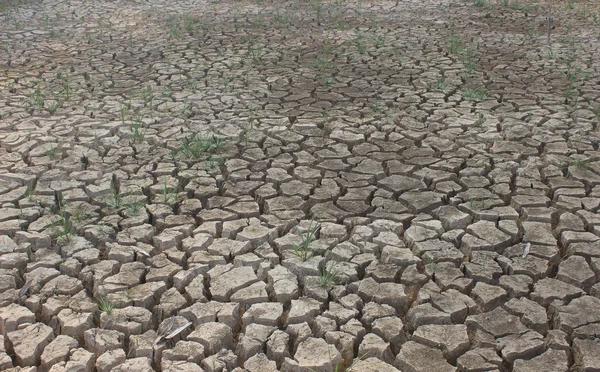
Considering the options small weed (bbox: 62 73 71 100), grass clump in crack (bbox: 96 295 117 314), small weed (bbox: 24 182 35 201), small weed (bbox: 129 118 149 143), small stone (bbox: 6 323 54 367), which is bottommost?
small stone (bbox: 6 323 54 367)

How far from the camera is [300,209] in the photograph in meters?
3.41

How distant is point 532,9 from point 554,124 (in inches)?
177

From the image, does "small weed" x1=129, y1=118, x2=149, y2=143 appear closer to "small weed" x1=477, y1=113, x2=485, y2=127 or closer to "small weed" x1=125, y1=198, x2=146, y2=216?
"small weed" x1=125, y1=198, x2=146, y2=216

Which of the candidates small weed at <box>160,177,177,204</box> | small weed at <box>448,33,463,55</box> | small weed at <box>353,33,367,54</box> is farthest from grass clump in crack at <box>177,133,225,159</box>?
small weed at <box>448,33,463,55</box>

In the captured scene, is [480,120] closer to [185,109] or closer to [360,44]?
[185,109]

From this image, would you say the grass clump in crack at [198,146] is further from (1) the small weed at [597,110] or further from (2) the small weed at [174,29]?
(2) the small weed at [174,29]

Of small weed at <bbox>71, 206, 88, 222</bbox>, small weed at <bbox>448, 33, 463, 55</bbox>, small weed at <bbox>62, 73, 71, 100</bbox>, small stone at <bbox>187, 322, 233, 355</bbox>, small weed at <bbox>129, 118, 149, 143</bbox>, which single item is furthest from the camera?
small weed at <bbox>448, 33, 463, 55</bbox>

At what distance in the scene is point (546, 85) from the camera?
17.4 ft

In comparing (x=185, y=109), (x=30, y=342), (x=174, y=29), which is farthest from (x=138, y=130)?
(x=174, y=29)

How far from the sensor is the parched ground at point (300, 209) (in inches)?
96.7

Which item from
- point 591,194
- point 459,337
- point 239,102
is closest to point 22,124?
point 239,102

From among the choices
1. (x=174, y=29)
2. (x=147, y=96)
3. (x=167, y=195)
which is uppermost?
(x=174, y=29)

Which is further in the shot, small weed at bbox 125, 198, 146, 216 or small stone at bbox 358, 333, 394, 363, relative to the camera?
small weed at bbox 125, 198, 146, 216

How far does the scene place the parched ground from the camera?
2.46 meters
